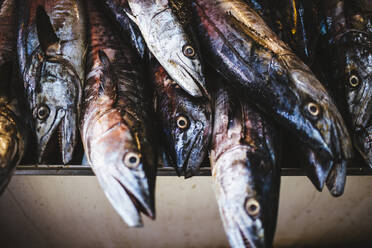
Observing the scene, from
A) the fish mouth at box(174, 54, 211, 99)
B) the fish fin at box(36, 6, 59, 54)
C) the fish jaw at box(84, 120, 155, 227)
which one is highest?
the fish fin at box(36, 6, 59, 54)

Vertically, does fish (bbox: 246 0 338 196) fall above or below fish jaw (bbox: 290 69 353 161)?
above

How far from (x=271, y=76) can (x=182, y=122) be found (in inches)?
17.7

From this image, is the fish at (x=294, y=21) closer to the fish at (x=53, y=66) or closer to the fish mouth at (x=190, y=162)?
the fish mouth at (x=190, y=162)

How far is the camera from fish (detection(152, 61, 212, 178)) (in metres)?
1.20

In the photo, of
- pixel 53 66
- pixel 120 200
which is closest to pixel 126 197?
pixel 120 200

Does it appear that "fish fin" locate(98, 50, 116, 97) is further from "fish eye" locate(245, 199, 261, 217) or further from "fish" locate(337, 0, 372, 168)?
"fish" locate(337, 0, 372, 168)

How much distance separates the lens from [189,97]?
1270 millimetres

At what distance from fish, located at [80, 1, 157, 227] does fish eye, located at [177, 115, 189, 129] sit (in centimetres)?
14

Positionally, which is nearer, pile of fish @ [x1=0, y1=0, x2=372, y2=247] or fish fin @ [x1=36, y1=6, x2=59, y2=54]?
pile of fish @ [x1=0, y1=0, x2=372, y2=247]

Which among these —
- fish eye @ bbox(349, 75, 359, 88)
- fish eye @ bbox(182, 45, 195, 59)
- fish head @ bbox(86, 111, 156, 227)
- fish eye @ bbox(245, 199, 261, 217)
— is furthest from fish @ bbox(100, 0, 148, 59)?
fish eye @ bbox(349, 75, 359, 88)

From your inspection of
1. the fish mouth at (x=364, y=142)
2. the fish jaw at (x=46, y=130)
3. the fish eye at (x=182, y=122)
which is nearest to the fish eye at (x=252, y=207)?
the fish eye at (x=182, y=122)

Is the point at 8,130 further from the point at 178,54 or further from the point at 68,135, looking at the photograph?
the point at 178,54

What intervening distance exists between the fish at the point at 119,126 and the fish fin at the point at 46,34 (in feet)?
0.59

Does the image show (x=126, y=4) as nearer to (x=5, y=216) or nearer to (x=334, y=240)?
(x=5, y=216)
